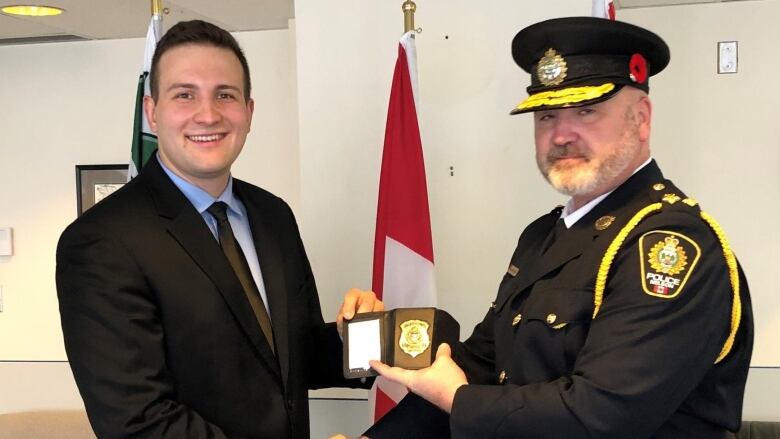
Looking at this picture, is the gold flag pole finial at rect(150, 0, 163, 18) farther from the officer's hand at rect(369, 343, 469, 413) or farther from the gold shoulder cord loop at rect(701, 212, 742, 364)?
the gold shoulder cord loop at rect(701, 212, 742, 364)

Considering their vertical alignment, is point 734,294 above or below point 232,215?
Answer: below

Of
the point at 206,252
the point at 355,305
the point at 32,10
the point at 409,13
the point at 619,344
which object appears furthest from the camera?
the point at 32,10

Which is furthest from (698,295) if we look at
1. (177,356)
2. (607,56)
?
(177,356)

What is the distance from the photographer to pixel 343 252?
251 cm

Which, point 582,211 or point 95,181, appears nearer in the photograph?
point 582,211

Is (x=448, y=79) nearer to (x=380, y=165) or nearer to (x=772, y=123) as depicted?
(x=380, y=165)

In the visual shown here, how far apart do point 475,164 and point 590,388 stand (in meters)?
1.36

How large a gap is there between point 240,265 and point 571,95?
728mm

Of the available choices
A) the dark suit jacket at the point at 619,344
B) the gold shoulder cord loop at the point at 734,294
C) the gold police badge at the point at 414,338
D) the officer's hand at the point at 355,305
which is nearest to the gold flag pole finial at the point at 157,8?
the officer's hand at the point at 355,305

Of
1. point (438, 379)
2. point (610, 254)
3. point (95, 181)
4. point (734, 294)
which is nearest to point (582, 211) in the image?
point (610, 254)

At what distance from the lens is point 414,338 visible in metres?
1.41

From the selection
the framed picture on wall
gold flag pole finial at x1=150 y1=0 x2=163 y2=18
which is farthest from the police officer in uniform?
the framed picture on wall

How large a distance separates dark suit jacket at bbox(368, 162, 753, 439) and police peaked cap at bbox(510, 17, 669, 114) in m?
0.17

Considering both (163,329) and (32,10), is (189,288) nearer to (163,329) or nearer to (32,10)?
(163,329)
